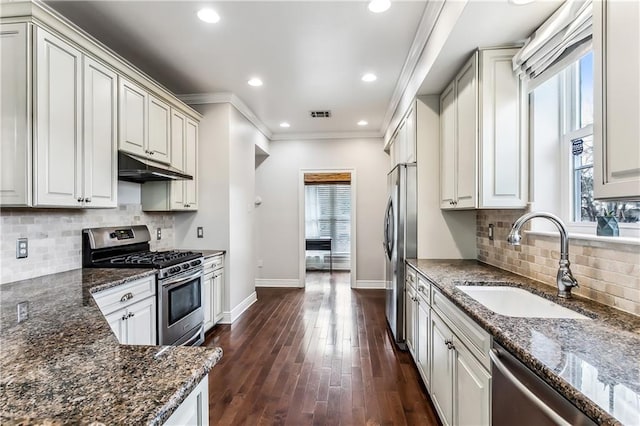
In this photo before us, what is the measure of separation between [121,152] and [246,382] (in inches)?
82.2

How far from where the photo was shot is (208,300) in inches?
131

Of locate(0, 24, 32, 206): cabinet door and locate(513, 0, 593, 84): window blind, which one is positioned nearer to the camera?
locate(513, 0, 593, 84): window blind

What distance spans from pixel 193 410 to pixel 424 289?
176cm

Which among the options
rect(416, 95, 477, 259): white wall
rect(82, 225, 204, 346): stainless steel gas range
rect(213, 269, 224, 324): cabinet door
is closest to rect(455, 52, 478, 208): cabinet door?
rect(416, 95, 477, 259): white wall

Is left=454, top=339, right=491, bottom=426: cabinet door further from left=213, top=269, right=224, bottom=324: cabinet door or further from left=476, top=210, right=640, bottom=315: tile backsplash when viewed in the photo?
left=213, top=269, right=224, bottom=324: cabinet door

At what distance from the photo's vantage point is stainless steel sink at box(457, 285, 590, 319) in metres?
1.57

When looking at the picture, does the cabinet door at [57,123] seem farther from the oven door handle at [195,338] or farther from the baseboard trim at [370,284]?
the baseboard trim at [370,284]

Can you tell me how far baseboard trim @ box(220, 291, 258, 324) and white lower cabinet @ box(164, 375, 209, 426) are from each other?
2915 millimetres

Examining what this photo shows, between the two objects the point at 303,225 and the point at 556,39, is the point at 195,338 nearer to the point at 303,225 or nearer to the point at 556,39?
the point at 303,225

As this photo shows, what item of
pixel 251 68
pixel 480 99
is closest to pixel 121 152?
pixel 251 68

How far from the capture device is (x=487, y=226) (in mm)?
2623

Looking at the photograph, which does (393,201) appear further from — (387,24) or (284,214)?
(284,214)

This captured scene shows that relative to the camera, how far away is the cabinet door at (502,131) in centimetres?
206

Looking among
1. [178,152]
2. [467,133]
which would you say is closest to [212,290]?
[178,152]
